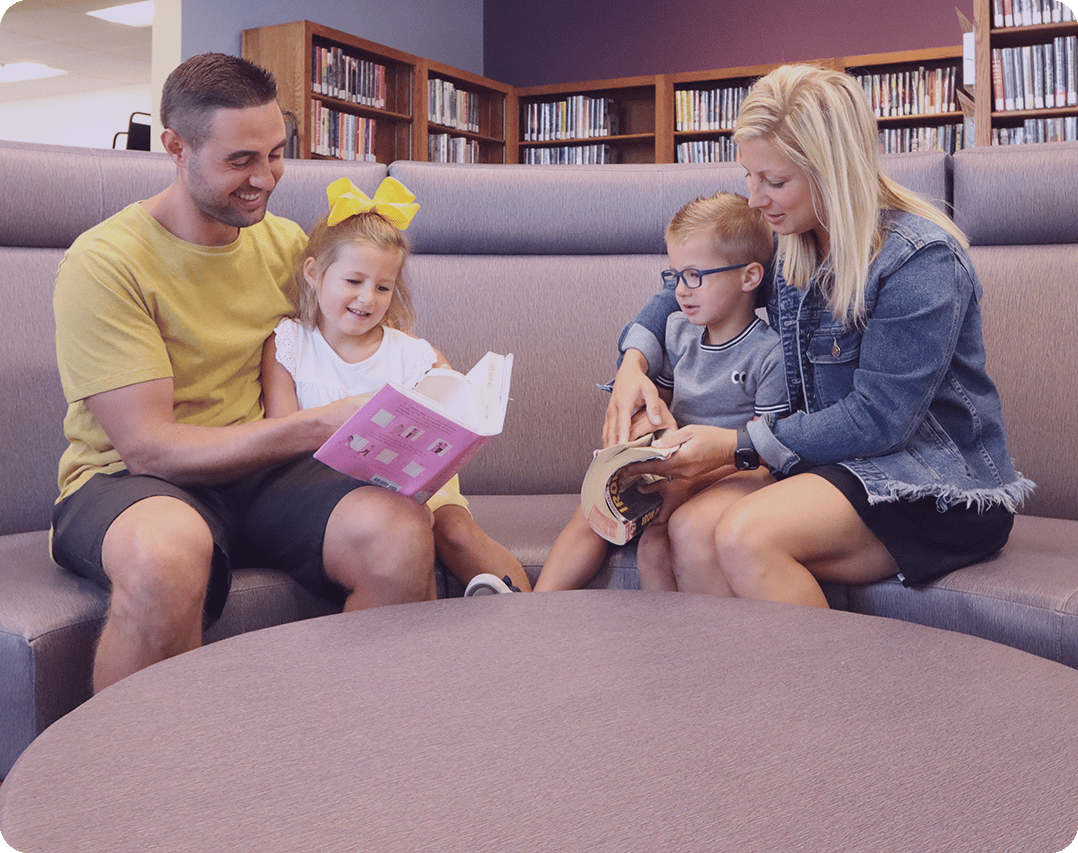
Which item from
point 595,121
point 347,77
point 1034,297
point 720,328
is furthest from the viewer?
point 595,121

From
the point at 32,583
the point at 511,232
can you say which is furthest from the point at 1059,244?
the point at 32,583

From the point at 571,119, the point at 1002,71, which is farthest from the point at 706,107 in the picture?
the point at 1002,71

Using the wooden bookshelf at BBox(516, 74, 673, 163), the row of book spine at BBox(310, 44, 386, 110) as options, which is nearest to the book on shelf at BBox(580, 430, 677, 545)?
the row of book spine at BBox(310, 44, 386, 110)

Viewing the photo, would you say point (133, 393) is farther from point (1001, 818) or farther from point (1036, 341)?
point (1036, 341)

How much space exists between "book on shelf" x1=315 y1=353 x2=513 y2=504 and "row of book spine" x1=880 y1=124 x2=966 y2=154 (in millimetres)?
4336

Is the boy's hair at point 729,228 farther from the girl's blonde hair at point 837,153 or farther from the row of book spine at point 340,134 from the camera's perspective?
the row of book spine at point 340,134

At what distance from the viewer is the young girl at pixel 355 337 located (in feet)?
5.15

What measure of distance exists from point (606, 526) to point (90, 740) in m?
0.79

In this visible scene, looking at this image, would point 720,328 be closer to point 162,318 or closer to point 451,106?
point 162,318

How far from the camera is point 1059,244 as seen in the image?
1.92 metres

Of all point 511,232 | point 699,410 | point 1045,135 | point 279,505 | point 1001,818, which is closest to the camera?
point 1001,818

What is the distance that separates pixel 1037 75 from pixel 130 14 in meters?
5.59

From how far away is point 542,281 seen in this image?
2.13m

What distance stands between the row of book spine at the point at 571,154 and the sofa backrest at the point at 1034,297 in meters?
4.27
